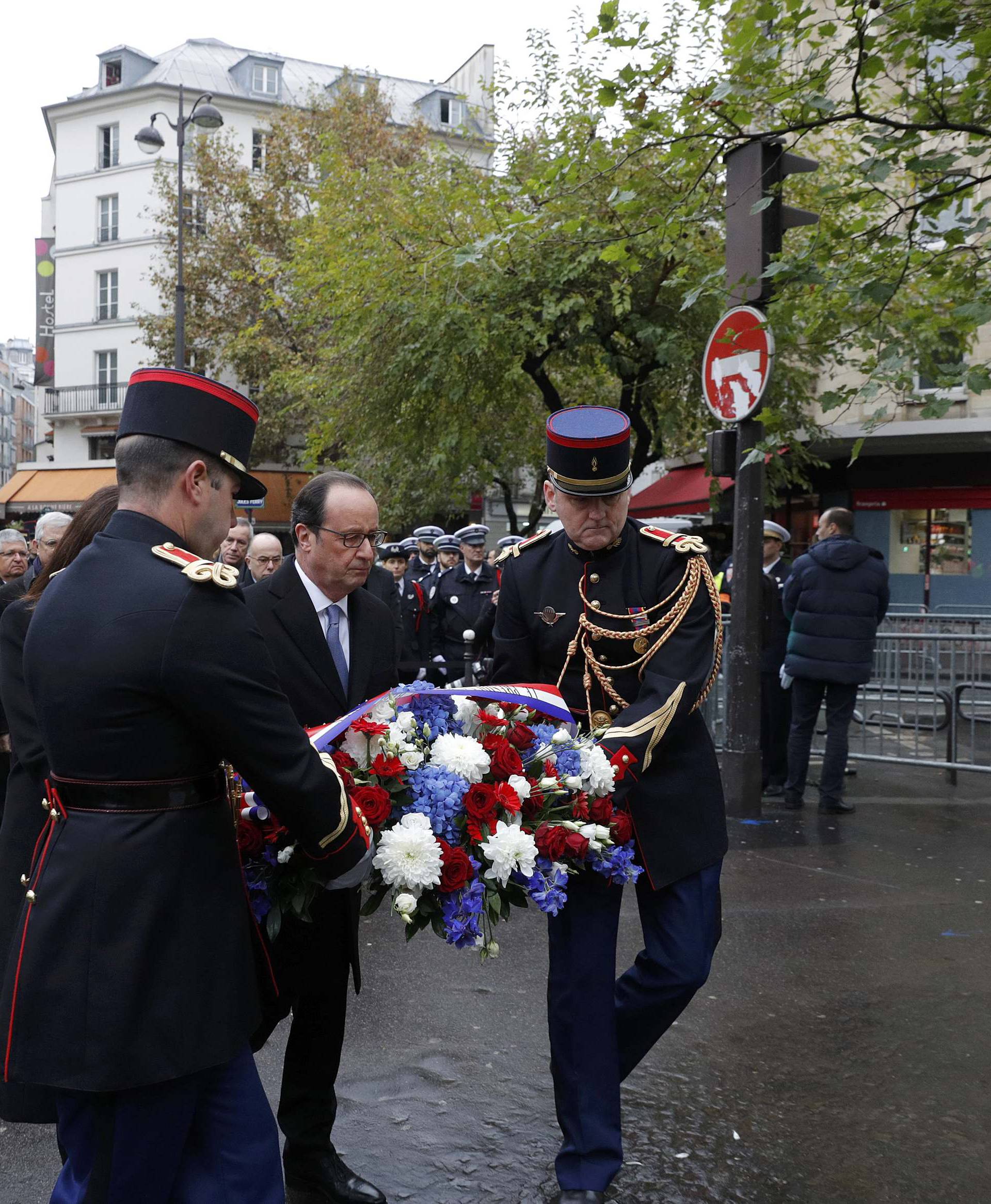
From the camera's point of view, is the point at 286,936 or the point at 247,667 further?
the point at 286,936

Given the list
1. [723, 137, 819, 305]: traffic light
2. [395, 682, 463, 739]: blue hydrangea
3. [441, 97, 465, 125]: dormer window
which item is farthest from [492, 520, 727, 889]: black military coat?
[441, 97, 465, 125]: dormer window

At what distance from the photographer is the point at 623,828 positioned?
3.38 meters

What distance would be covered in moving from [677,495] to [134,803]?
25506 mm

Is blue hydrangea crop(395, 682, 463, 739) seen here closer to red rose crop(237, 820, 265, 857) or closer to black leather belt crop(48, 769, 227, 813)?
red rose crop(237, 820, 265, 857)

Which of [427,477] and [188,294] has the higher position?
[188,294]

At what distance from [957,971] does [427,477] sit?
53.8ft

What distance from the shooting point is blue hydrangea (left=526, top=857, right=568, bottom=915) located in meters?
2.96

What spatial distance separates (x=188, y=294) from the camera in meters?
34.0

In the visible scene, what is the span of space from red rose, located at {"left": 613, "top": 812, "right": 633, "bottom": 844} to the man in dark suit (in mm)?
798

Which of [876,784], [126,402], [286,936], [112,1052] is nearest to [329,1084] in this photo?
[286,936]

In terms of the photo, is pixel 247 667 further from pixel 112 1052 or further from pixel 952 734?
pixel 952 734

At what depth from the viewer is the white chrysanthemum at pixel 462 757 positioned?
2.95 m

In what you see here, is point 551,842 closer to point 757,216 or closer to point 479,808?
point 479,808

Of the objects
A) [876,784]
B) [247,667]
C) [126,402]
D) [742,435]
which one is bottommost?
[876,784]
